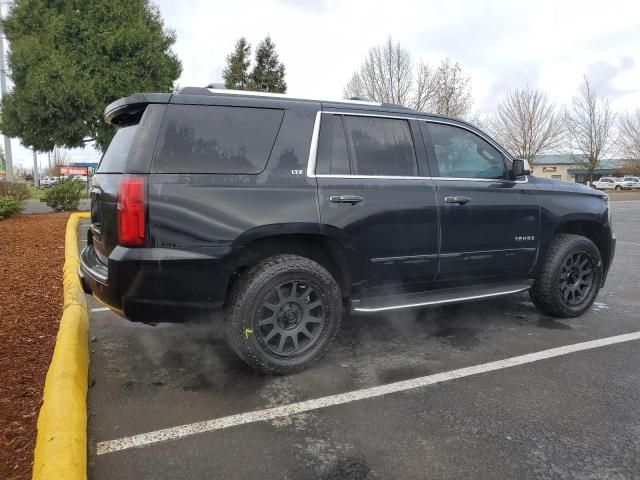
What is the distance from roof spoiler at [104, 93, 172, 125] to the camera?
3.23 m

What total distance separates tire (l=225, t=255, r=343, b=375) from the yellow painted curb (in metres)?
0.98

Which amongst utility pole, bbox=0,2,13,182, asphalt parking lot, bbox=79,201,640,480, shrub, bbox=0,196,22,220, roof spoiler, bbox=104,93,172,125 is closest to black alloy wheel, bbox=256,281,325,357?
asphalt parking lot, bbox=79,201,640,480

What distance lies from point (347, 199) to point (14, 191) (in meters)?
14.0

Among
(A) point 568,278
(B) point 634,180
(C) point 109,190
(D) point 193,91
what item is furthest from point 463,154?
(B) point 634,180

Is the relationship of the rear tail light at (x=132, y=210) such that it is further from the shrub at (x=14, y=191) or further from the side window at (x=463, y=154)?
the shrub at (x=14, y=191)

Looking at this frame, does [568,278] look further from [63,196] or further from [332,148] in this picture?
[63,196]

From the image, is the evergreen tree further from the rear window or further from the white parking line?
the white parking line

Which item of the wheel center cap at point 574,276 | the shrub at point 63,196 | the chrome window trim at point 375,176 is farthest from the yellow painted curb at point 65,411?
the shrub at point 63,196

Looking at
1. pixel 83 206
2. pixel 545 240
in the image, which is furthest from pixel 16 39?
pixel 545 240

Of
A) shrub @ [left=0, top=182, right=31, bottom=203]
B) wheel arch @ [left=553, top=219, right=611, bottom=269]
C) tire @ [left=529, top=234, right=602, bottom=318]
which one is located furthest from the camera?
shrub @ [left=0, top=182, right=31, bottom=203]

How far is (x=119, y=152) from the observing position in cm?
350

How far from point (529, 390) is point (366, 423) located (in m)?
1.18

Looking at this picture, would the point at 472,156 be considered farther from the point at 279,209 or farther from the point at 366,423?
the point at 366,423

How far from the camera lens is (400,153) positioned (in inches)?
156
